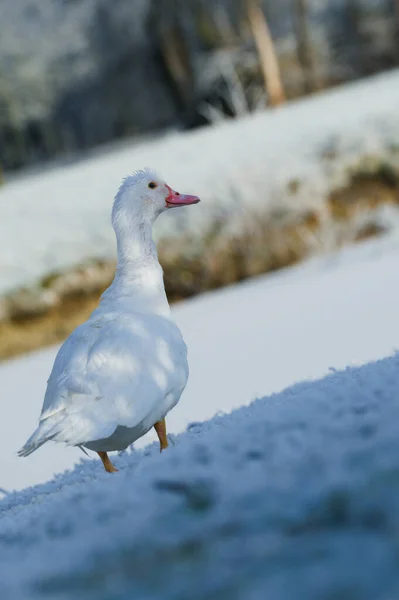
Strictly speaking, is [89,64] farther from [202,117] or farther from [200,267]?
[200,267]

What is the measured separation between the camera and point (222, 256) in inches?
249

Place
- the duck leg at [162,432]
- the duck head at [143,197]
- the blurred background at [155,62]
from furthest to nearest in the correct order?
the blurred background at [155,62]
the duck head at [143,197]
the duck leg at [162,432]

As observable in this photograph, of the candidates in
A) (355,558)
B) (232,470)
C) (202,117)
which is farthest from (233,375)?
(202,117)

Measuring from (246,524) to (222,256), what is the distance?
5321 millimetres

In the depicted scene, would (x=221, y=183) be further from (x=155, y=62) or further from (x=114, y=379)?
(x=155, y=62)

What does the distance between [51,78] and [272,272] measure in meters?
9.35

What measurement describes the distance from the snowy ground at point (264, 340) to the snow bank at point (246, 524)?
1.97 meters

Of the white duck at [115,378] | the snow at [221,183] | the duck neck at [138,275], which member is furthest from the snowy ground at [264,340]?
the white duck at [115,378]

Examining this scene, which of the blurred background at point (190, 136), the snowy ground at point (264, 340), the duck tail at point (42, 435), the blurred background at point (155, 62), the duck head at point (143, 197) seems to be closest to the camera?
the duck tail at point (42, 435)

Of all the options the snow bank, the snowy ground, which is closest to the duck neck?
the snowy ground

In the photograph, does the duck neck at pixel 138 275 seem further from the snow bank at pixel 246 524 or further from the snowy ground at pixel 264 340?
the snow bank at pixel 246 524

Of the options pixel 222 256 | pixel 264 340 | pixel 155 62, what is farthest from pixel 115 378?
pixel 155 62

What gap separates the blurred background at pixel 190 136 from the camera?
20.5 feet

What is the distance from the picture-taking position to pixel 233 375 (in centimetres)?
414
